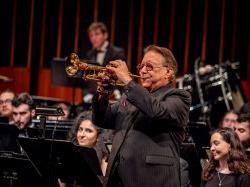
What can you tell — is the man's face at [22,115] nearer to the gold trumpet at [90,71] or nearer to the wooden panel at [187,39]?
the gold trumpet at [90,71]

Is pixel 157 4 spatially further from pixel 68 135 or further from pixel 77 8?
pixel 68 135

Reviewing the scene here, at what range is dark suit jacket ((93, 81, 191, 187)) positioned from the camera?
3.84m

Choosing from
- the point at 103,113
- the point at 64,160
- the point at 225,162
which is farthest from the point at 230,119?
the point at 103,113

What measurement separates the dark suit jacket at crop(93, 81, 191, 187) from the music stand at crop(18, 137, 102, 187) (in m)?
0.54

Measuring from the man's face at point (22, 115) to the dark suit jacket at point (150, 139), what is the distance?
278 cm

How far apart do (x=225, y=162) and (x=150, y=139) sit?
164 cm

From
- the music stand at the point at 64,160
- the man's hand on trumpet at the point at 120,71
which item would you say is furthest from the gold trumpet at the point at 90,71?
the music stand at the point at 64,160

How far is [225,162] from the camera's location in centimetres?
536

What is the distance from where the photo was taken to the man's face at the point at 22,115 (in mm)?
6639

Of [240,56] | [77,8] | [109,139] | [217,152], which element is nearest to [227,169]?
[217,152]

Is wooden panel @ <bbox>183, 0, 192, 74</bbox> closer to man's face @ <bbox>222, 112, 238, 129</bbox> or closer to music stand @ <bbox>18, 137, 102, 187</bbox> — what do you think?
man's face @ <bbox>222, 112, 238, 129</bbox>

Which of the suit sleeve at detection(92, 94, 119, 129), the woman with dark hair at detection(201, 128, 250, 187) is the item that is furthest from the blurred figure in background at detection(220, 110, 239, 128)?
the suit sleeve at detection(92, 94, 119, 129)

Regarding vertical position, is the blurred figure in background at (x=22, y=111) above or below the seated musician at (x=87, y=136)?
above

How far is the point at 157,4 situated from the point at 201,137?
17.5 ft
